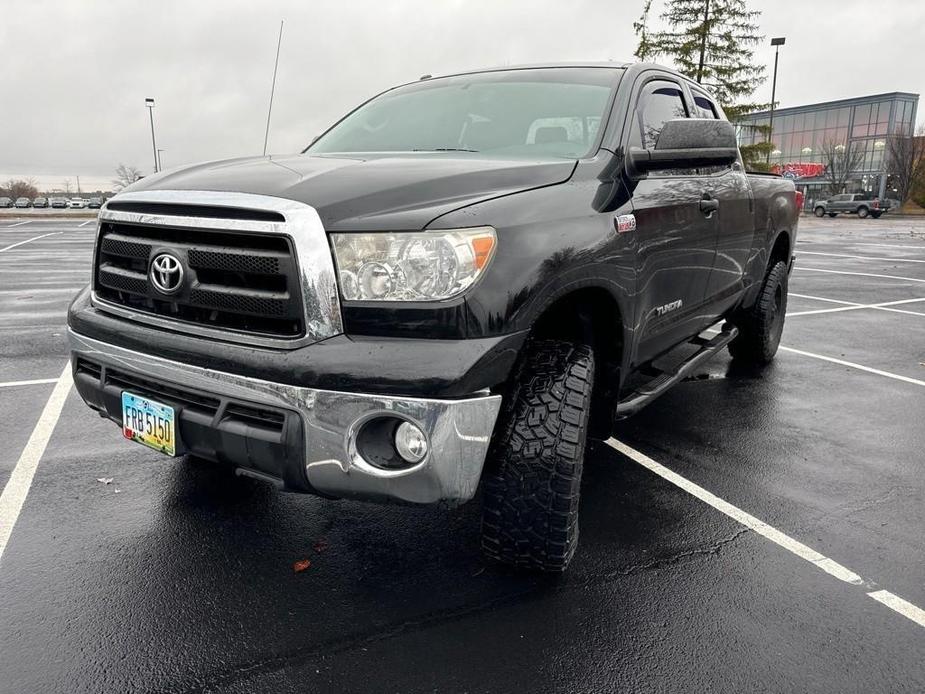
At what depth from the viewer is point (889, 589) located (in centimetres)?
267

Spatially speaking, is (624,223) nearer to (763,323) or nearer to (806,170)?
(763,323)

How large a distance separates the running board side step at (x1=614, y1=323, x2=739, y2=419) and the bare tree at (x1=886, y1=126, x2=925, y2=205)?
189 ft

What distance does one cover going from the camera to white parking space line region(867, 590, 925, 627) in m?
2.50

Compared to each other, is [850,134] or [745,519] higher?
[850,134]

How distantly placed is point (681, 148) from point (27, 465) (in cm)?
344

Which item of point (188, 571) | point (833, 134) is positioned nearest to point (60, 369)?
point (188, 571)

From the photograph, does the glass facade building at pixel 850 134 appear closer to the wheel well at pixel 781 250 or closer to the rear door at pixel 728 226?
the wheel well at pixel 781 250

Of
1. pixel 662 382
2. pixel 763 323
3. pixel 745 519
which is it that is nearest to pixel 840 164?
pixel 763 323

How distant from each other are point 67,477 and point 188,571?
121cm

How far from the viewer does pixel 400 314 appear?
2193mm

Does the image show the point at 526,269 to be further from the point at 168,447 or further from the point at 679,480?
the point at 679,480

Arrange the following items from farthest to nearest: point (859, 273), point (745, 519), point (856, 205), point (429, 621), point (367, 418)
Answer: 1. point (856, 205)
2. point (859, 273)
3. point (745, 519)
4. point (429, 621)
5. point (367, 418)

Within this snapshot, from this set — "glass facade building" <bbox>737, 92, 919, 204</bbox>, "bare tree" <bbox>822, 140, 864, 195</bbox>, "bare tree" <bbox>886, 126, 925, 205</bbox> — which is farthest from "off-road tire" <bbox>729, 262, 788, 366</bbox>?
"bare tree" <bbox>822, 140, 864, 195</bbox>

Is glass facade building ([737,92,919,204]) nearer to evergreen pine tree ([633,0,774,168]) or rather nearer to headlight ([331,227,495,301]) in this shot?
evergreen pine tree ([633,0,774,168])
